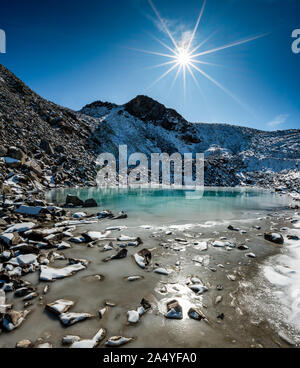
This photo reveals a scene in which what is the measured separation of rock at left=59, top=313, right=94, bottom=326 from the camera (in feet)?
7.66

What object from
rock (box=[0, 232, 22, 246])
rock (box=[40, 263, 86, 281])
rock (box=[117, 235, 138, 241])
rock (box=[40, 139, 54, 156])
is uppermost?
rock (box=[40, 139, 54, 156])

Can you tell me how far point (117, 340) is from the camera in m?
2.07

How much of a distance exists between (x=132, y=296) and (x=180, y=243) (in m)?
2.73

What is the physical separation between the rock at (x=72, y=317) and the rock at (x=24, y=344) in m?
0.39

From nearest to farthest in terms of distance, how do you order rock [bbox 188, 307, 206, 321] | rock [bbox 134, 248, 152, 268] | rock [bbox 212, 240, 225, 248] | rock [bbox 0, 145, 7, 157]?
rock [bbox 188, 307, 206, 321] < rock [bbox 134, 248, 152, 268] < rock [bbox 212, 240, 225, 248] < rock [bbox 0, 145, 7, 157]

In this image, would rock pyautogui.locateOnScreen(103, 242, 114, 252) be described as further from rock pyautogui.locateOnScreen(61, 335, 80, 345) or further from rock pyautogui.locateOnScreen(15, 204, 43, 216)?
rock pyautogui.locateOnScreen(15, 204, 43, 216)

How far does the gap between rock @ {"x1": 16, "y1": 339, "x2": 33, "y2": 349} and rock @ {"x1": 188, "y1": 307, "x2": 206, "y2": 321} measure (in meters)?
2.03

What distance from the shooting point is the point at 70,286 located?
3.18 metres

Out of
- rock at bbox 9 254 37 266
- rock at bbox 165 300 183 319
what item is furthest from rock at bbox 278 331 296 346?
rock at bbox 9 254 37 266

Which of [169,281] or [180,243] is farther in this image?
[180,243]

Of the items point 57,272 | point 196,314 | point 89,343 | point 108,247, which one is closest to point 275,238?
point 196,314

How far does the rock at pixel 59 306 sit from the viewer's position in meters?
2.51
